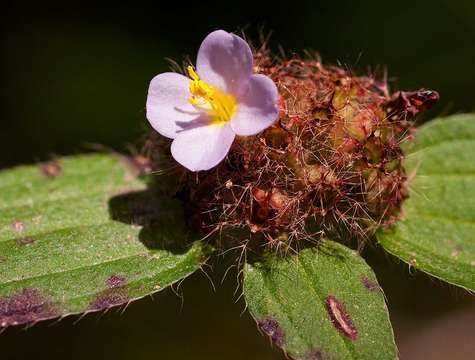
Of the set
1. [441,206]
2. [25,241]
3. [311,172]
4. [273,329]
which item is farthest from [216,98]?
[441,206]

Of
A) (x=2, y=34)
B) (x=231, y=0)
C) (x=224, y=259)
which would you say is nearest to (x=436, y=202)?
(x=224, y=259)

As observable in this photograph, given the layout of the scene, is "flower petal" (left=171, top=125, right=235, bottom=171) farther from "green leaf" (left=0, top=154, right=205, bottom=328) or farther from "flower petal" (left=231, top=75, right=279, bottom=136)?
"green leaf" (left=0, top=154, right=205, bottom=328)

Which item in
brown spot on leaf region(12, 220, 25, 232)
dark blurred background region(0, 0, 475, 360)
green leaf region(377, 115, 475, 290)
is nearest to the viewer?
green leaf region(377, 115, 475, 290)

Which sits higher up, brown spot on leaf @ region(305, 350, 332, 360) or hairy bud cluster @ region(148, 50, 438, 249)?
hairy bud cluster @ region(148, 50, 438, 249)

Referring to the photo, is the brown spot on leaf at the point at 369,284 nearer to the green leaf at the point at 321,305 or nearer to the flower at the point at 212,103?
the green leaf at the point at 321,305

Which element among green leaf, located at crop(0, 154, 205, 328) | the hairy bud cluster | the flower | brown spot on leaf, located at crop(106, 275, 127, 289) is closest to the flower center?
the flower

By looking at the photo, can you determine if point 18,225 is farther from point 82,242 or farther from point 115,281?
point 115,281

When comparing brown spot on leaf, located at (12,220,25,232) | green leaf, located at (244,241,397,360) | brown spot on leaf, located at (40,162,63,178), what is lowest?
brown spot on leaf, located at (40,162,63,178)

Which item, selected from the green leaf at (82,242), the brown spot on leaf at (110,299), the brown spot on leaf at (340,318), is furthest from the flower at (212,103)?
the brown spot on leaf at (340,318)

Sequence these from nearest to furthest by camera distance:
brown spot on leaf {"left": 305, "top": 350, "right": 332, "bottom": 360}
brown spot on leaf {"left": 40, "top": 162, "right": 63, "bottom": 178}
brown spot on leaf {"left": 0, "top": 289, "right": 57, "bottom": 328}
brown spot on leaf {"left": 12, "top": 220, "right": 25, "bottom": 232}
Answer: brown spot on leaf {"left": 305, "top": 350, "right": 332, "bottom": 360} → brown spot on leaf {"left": 0, "top": 289, "right": 57, "bottom": 328} → brown spot on leaf {"left": 12, "top": 220, "right": 25, "bottom": 232} → brown spot on leaf {"left": 40, "top": 162, "right": 63, "bottom": 178}
